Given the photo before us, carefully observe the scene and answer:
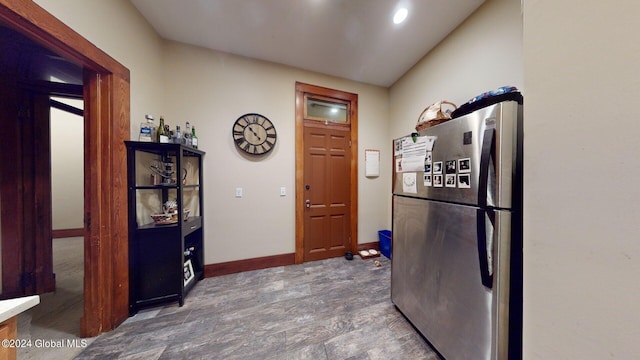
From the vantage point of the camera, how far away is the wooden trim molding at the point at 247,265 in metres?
2.35

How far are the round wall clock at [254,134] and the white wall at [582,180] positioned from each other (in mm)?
2382

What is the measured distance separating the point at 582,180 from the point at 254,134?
8.53 ft

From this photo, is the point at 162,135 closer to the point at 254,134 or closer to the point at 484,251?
the point at 254,134

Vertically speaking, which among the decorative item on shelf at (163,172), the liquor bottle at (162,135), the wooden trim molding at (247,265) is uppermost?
the liquor bottle at (162,135)

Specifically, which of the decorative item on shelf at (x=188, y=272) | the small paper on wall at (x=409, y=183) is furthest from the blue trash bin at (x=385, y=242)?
the decorative item on shelf at (x=188, y=272)

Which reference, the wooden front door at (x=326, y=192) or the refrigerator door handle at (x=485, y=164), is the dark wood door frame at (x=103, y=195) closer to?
the wooden front door at (x=326, y=192)

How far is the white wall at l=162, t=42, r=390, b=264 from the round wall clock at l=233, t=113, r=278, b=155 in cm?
8

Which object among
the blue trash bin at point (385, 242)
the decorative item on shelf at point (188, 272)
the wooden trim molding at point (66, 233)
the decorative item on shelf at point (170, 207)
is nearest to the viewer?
Result: the decorative item on shelf at point (170, 207)

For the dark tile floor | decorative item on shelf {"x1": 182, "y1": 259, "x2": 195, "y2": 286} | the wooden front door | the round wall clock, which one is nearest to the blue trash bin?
the wooden front door

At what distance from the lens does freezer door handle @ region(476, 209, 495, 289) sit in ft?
3.35

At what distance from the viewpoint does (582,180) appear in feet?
1.51

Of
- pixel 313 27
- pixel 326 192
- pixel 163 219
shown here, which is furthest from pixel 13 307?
pixel 313 27

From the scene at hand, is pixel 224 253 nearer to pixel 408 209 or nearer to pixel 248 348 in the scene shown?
pixel 248 348

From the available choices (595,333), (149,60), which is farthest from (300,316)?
(149,60)
